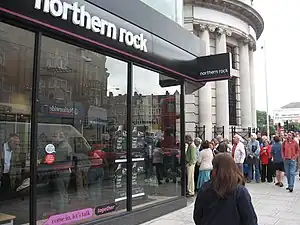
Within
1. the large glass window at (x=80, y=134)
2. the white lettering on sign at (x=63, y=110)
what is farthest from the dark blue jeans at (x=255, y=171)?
the white lettering on sign at (x=63, y=110)

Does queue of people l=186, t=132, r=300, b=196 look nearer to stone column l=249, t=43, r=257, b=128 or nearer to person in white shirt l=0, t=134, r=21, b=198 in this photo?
person in white shirt l=0, t=134, r=21, b=198

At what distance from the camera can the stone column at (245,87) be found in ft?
91.2

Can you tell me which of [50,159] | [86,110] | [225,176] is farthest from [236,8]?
[225,176]

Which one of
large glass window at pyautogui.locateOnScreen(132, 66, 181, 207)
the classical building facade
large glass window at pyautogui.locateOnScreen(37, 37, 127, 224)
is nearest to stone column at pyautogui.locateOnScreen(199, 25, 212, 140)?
the classical building facade

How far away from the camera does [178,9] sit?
10445 millimetres

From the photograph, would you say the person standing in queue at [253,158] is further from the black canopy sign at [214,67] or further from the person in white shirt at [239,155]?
the black canopy sign at [214,67]

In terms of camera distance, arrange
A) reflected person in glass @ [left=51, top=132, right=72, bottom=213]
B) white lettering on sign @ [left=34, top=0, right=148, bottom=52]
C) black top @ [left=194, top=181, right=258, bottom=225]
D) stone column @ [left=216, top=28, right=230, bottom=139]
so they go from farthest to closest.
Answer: stone column @ [left=216, top=28, right=230, bottom=139] < reflected person in glass @ [left=51, top=132, right=72, bottom=213] < white lettering on sign @ [left=34, top=0, right=148, bottom=52] < black top @ [left=194, top=181, right=258, bottom=225]

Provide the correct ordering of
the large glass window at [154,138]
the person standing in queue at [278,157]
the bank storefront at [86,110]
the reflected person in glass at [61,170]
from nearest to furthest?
1. the bank storefront at [86,110]
2. the reflected person in glass at [61,170]
3. the large glass window at [154,138]
4. the person standing in queue at [278,157]

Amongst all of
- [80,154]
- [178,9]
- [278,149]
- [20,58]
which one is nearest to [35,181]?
[80,154]

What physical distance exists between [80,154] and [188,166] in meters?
4.32

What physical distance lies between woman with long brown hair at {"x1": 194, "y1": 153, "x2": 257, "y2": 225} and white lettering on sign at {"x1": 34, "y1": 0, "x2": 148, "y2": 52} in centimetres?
351

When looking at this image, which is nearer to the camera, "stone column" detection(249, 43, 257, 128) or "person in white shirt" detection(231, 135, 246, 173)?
→ "person in white shirt" detection(231, 135, 246, 173)

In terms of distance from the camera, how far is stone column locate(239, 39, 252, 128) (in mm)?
27797

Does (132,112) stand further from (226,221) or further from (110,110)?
(226,221)
